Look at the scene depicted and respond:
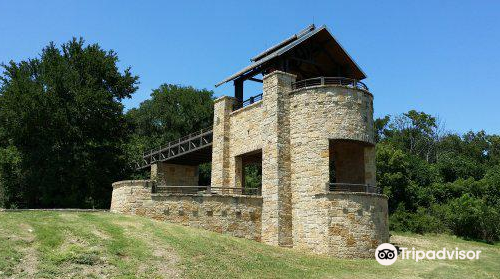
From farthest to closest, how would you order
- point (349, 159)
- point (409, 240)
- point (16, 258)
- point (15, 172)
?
point (15, 172), point (409, 240), point (349, 159), point (16, 258)

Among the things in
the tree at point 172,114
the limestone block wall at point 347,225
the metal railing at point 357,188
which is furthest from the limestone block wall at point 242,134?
the tree at point 172,114

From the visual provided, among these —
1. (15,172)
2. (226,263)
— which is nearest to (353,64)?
(226,263)

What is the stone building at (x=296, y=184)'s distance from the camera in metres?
25.2

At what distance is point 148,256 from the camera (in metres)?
18.8

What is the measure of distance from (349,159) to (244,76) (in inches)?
363

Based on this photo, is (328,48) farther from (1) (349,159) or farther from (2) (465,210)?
(2) (465,210)

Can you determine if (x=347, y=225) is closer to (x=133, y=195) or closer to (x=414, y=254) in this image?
(x=414, y=254)

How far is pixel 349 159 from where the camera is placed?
31562mm

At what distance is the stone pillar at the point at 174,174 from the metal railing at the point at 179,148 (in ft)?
2.58

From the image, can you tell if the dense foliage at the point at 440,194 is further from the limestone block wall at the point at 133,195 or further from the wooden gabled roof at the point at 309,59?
the limestone block wall at the point at 133,195

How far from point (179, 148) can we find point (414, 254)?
1996cm

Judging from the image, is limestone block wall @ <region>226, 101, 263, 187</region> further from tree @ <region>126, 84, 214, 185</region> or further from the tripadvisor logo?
tree @ <region>126, 84, 214, 185</region>

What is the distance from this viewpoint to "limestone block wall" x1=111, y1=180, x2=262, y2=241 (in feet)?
85.4

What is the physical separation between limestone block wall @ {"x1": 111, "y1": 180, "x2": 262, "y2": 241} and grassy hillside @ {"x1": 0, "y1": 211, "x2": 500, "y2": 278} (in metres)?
1.47
